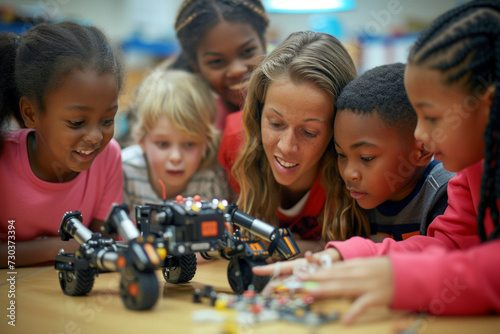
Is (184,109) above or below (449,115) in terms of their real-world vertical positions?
below

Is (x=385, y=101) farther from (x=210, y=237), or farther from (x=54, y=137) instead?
(x=54, y=137)

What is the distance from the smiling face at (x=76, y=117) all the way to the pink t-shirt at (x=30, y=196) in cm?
10

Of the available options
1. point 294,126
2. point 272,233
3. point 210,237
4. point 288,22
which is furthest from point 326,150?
point 288,22

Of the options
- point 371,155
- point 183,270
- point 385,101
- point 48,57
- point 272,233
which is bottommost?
point 183,270

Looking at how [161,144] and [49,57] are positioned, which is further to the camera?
[161,144]

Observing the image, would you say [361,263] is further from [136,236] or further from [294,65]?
[294,65]

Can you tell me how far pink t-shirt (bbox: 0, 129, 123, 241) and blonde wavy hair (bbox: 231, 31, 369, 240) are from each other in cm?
41

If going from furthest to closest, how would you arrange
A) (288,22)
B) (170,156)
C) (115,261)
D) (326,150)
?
(288,22), (170,156), (326,150), (115,261)

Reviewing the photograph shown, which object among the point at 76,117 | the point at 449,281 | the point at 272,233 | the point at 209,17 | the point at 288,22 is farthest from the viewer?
the point at 288,22

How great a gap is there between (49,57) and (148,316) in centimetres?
66

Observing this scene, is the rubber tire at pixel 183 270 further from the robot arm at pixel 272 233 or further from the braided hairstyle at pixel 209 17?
the braided hairstyle at pixel 209 17

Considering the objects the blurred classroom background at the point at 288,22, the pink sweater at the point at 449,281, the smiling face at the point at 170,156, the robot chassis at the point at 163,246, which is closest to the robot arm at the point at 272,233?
the robot chassis at the point at 163,246

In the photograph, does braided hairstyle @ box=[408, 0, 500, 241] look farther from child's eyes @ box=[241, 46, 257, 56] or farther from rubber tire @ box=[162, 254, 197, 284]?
child's eyes @ box=[241, 46, 257, 56]

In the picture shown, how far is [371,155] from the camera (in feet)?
3.74
